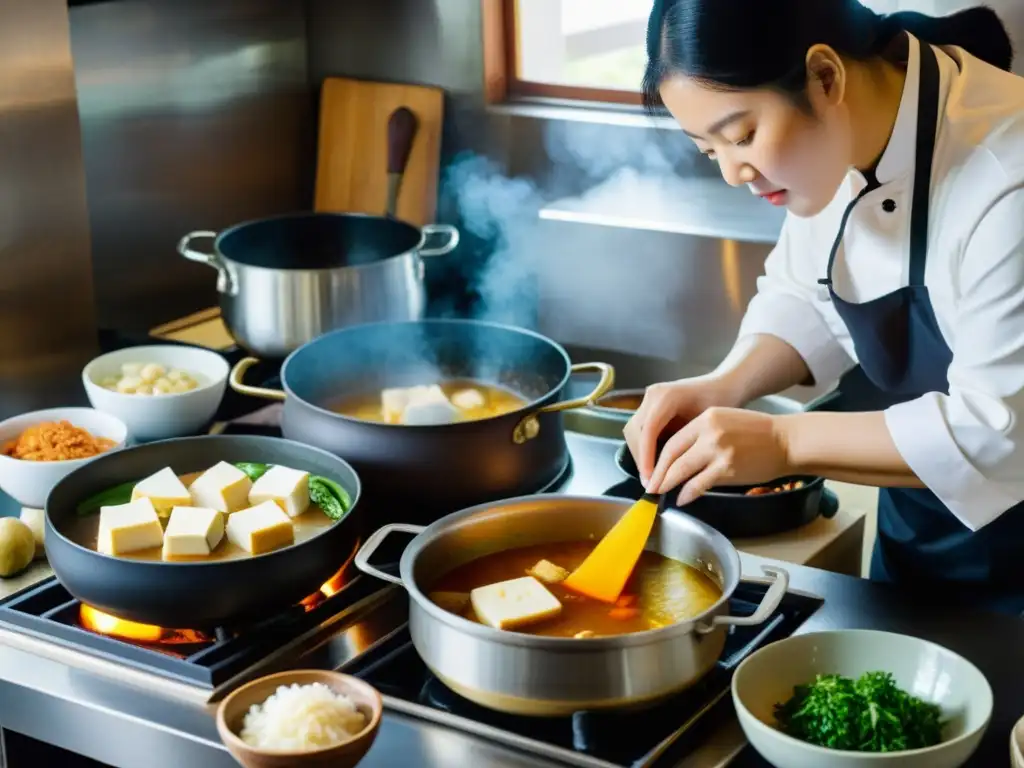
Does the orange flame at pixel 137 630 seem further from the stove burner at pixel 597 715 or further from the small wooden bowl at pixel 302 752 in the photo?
the small wooden bowl at pixel 302 752

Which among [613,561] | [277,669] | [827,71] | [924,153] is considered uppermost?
[827,71]

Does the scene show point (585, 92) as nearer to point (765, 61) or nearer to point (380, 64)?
point (380, 64)

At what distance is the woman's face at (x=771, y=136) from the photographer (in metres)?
1.55

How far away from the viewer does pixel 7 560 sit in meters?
1.75

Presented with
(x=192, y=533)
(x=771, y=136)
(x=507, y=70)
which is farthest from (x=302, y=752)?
(x=507, y=70)

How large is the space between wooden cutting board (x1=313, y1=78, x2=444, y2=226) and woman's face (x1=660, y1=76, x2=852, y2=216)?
1.36m

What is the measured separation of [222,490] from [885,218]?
879mm

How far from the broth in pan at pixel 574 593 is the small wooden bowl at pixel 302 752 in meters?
0.16

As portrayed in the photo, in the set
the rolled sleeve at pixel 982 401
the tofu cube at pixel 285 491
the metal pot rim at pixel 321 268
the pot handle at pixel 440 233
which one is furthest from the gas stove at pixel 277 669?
the pot handle at pixel 440 233

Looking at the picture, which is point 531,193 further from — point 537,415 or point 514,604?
point 514,604

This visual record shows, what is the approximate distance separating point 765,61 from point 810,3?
9cm

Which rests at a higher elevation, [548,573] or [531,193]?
[531,193]

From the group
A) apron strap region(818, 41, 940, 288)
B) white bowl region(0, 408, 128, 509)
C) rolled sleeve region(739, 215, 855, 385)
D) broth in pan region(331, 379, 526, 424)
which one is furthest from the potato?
apron strap region(818, 41, 940, 288)

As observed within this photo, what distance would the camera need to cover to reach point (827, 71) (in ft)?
5.16
